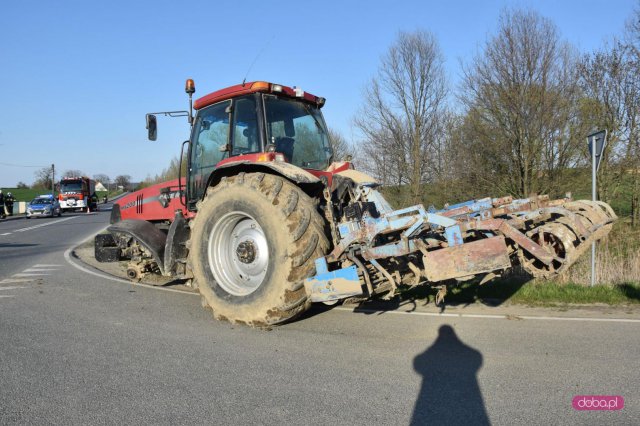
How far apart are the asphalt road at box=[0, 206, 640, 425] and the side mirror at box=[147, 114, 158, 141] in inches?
101

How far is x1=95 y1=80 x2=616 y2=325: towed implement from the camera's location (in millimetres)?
4383

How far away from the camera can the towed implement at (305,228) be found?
4383 millimetres

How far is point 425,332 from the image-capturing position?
196 inches

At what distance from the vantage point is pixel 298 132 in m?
6.14

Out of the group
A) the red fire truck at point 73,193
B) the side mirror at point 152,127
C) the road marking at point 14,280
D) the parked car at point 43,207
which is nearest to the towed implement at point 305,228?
the side mirror at point 152,127

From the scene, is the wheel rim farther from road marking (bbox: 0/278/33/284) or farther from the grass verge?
road marking (bbox: 0/278/33/284)

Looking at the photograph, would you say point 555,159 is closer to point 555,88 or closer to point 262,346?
point 555,88

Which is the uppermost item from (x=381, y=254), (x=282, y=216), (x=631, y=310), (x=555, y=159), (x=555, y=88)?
(x=555, y=88)

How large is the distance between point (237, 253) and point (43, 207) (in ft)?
110

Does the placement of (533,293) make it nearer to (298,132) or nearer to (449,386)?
(449,386)

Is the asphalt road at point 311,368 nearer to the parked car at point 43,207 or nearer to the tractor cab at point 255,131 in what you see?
the tractor cab at point 255,131

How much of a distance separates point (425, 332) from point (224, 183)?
107 inches

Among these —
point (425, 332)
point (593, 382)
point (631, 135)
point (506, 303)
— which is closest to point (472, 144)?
point (631, 135)

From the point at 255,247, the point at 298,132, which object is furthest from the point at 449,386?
the point at 298,132
